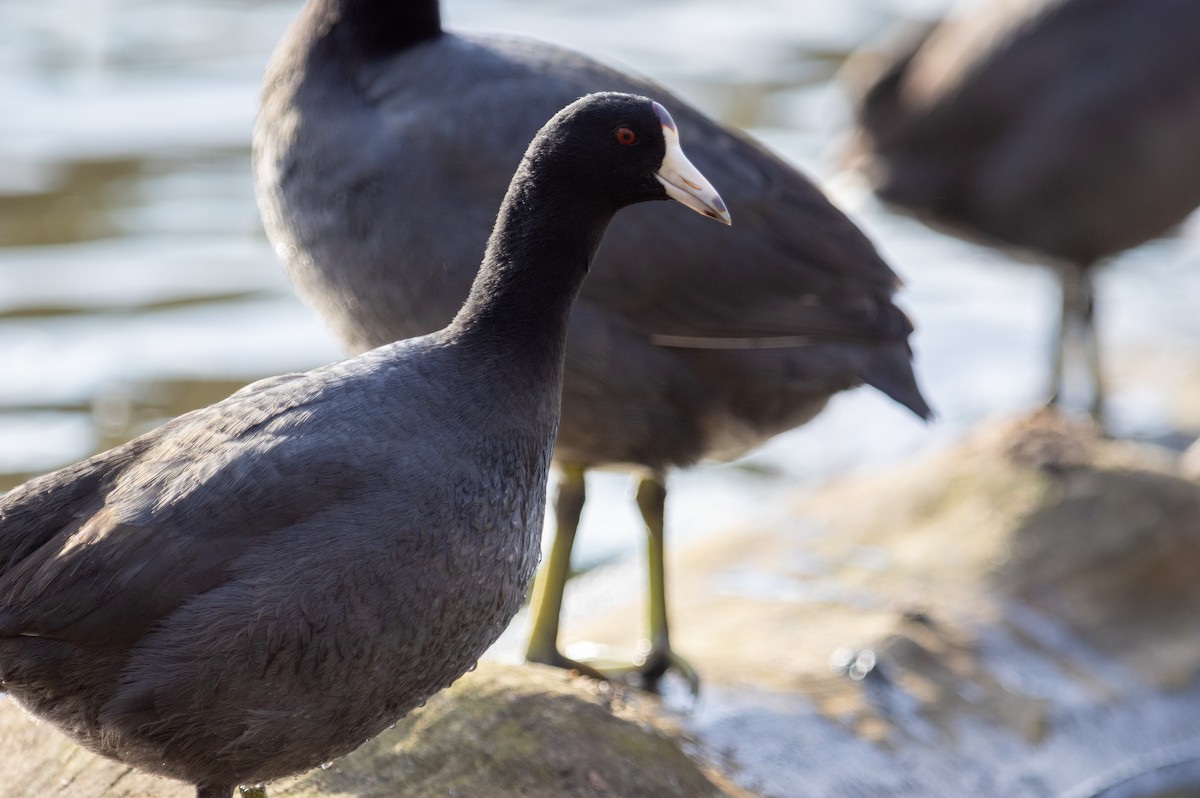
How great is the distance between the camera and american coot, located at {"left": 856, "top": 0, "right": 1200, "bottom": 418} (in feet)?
23.2

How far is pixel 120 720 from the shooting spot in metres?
3.01

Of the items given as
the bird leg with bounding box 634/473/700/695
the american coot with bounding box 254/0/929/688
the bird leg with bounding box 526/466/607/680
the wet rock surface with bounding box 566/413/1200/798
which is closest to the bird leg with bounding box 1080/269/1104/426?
the wet rock surface with bounding box 566/413/1200/798

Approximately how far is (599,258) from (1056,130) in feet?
11.1

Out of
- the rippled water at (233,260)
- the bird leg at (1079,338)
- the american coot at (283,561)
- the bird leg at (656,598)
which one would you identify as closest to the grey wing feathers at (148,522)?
the american coot at (283,561)

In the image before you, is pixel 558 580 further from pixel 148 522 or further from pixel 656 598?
pixel 148 522

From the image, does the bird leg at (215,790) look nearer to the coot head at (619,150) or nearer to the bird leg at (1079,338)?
the coot head at (619,150)

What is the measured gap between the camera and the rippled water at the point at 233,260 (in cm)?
811

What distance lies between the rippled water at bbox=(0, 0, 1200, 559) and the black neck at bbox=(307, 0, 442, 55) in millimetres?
2158

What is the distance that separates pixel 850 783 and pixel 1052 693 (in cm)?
90

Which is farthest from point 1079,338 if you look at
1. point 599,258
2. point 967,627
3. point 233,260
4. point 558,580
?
point 233,260

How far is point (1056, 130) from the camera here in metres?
7.06

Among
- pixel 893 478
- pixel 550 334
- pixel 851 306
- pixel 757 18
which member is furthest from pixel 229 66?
pixel 550 334

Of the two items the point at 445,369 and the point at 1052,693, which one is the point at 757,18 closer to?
the point at 1052,693

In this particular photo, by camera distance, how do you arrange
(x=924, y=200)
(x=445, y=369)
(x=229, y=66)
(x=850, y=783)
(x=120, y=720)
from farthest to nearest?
(x=229, y=66), (x=924, y=200), (x=850, y=783), (x=445, y=369), (x=120, y=720)
